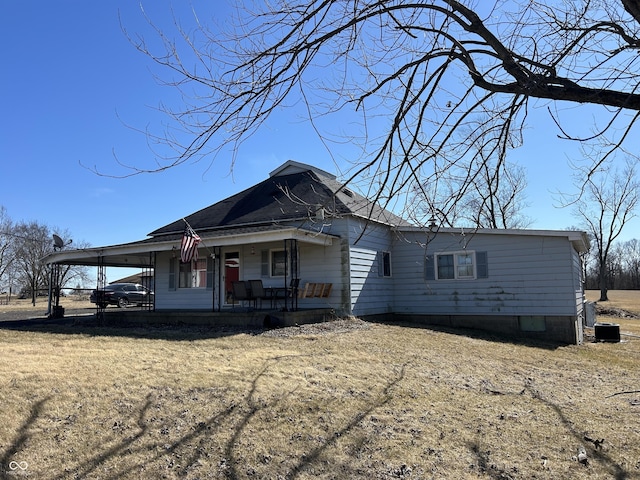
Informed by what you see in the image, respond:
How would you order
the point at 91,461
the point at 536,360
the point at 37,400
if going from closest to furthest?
the point at 91,461, the point at 37,400, the point at 536,360

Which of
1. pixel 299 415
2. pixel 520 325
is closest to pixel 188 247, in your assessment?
pixel 299 415

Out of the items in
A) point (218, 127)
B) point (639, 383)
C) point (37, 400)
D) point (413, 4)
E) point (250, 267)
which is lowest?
point (639, 383)

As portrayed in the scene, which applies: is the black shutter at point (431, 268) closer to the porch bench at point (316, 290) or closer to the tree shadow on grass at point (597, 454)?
the porch bench at point (316, 290)

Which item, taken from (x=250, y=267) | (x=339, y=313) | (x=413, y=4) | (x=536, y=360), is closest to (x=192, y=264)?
(x=250, y=267)

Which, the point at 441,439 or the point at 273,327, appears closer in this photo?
the point at 441,439

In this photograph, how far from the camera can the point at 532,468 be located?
4152 mm

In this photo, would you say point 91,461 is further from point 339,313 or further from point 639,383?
point 339,313

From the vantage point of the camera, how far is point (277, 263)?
1505 cm

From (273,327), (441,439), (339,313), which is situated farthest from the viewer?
(339,313)

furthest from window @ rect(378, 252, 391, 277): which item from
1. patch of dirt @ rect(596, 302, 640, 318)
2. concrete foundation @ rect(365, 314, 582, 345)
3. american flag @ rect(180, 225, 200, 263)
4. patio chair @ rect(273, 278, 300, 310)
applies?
patch of dirt @ rect(596, 302, 640, 318)

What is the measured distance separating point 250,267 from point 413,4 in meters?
12.1

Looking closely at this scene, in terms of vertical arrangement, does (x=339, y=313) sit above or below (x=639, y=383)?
above

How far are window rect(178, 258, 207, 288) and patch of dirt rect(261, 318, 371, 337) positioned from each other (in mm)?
5646
